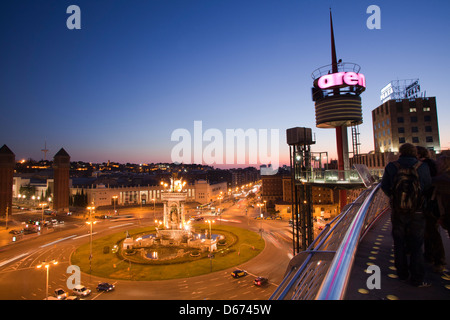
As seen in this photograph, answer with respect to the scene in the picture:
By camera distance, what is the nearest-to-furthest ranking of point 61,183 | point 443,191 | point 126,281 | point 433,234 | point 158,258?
point 443,191 → point 433,234 → point 126,281 → point 158,258 → point 61,183

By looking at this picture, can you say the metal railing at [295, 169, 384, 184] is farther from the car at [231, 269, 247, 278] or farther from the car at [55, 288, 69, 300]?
the car at [55, 288, 69, 300]

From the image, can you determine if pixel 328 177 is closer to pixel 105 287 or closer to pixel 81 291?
pixel 105 287

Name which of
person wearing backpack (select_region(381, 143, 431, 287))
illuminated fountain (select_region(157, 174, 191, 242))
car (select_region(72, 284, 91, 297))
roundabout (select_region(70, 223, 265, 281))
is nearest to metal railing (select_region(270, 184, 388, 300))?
person wearing backpack (select_region(381, 143, 431, 287))

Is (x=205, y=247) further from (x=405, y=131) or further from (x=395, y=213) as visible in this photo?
(x=405, y=131)

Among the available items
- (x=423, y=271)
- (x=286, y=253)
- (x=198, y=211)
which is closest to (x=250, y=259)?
(x=286, y=253)

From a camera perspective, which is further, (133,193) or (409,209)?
(133,193)

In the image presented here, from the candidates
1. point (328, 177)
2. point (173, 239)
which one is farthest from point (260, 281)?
point (173, 239)
